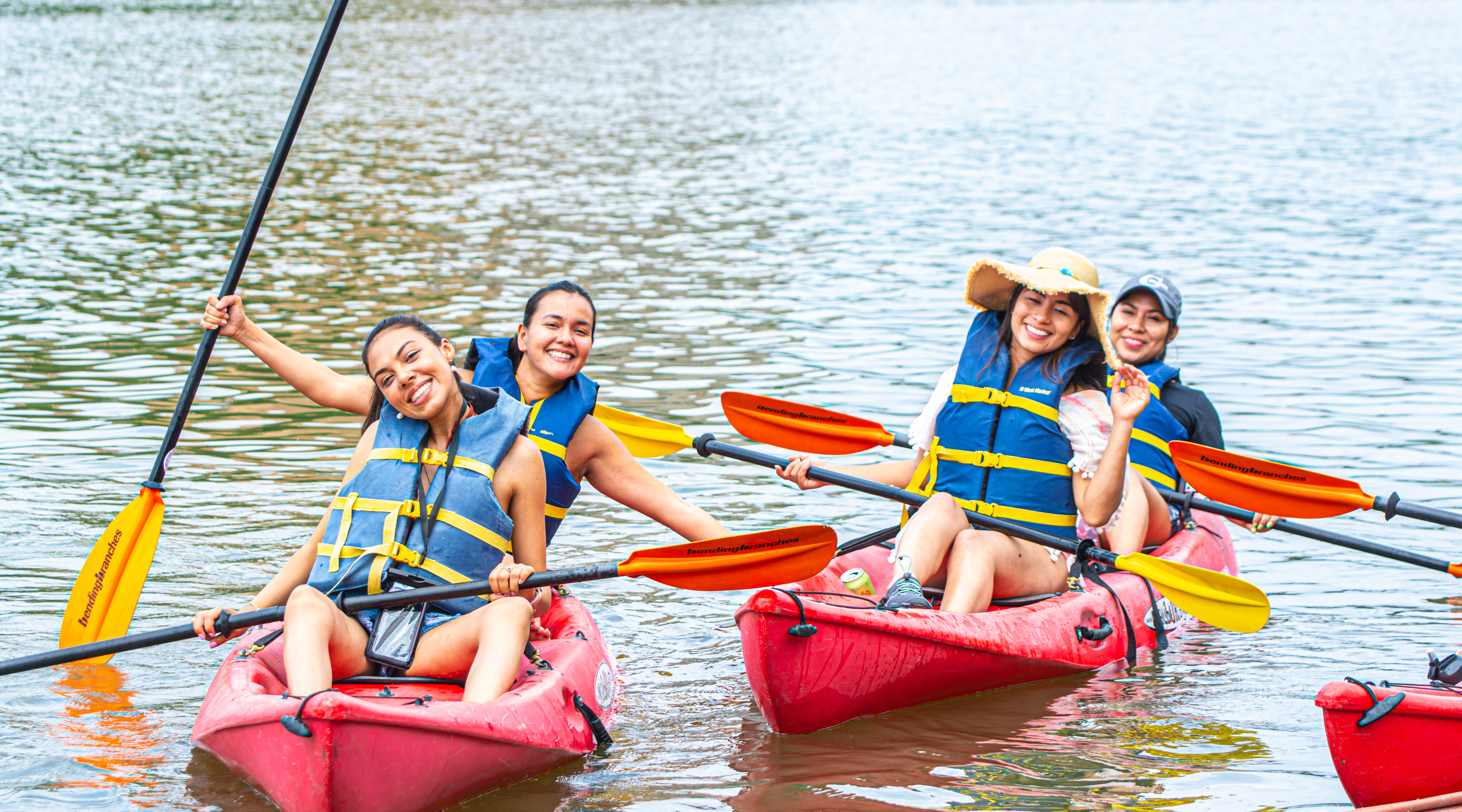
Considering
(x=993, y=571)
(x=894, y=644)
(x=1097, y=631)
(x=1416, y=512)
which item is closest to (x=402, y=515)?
(x=894, y=644)

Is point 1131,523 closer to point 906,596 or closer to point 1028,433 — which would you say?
point 1028,433

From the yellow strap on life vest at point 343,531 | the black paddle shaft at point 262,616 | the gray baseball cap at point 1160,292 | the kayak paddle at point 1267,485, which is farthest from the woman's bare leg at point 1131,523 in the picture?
the yellow strap on life vest at point 343,531

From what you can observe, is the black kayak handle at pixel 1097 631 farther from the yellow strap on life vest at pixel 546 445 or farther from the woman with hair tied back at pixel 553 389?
the yellow strap on life vest at pixel 546 445

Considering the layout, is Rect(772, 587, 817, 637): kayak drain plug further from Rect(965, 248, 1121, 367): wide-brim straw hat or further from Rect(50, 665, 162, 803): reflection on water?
Rect(50, 665, 162, 803): reflection on water

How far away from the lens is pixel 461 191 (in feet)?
50.5

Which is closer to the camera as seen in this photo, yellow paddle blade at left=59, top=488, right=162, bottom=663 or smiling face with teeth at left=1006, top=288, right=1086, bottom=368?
yellow paddle blade at left=59, top=488, right=162, bottom=663

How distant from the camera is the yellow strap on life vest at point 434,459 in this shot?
4129 millimetres

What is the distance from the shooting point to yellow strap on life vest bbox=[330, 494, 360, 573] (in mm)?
4074

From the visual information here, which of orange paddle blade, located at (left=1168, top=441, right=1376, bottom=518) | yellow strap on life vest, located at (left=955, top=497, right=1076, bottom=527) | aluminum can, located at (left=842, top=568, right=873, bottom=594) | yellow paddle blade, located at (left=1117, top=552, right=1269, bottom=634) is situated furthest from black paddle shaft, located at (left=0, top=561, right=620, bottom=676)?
orange paddle blade, located at (left=1168, top=441, right=1376, bottom=518)

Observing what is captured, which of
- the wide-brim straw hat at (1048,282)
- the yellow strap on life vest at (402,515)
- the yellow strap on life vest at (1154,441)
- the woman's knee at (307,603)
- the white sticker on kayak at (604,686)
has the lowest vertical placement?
the white sticker on kayak at (604,686)

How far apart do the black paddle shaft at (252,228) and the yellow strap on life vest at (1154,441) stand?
3307 millimetres

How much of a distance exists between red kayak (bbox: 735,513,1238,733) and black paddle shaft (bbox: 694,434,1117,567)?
0.71 ft

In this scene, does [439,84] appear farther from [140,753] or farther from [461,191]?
[140,753]

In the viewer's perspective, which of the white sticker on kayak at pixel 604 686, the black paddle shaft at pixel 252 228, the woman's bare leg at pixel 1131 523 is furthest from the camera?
→ the woman's bare leg at pixel 1131 523
